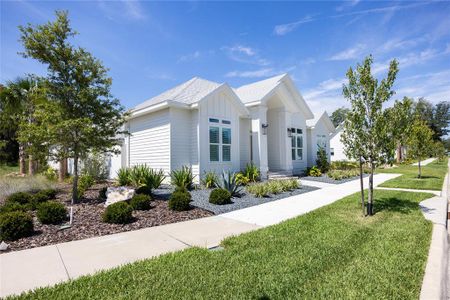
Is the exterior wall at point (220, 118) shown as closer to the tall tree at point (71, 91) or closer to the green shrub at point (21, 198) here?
the tall tree at point (71, 91)

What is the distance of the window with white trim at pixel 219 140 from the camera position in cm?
1284

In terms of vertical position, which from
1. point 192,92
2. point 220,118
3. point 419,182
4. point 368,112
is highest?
point 192,92

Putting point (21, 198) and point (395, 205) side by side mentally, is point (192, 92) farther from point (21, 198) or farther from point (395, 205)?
point (395, 205)

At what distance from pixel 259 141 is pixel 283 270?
11341 mm

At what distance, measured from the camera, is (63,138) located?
8.23m

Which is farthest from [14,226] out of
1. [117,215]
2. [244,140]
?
[244,140]

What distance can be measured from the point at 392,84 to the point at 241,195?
6.25 meters

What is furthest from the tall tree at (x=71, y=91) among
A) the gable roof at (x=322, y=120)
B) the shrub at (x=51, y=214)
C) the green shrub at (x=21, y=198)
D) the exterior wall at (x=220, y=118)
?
the gable roof at (x=322, y=120)

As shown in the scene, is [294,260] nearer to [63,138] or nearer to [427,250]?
[427,250]

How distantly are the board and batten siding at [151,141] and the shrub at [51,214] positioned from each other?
6.16m

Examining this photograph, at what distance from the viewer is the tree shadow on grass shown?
7.16 m

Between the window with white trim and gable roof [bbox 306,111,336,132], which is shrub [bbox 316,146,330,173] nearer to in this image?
gable roof [bbox 306,111,336,132]

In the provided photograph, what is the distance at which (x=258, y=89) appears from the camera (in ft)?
53.4

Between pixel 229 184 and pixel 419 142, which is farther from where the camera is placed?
pixel 419 142
